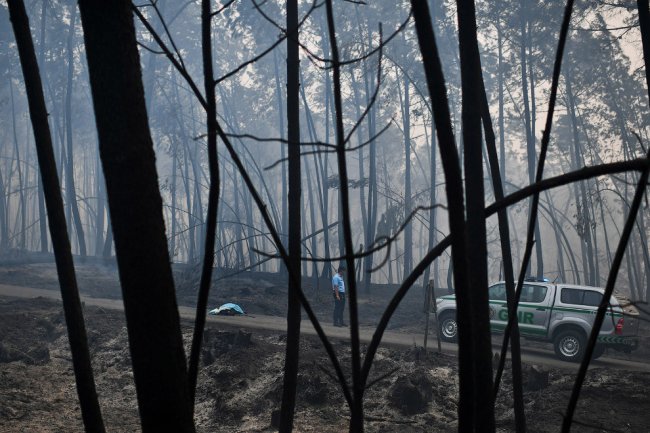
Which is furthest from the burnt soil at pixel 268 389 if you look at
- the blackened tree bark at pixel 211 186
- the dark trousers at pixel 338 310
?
the blackened tree bark at pixel 211 186

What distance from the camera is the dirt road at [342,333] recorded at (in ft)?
44.5

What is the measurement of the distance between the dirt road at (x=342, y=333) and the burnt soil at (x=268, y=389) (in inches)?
37.1

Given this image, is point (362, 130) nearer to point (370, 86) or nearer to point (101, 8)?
point (370, 86)

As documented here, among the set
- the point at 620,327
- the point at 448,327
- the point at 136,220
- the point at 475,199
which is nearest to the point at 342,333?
the point at 448,327

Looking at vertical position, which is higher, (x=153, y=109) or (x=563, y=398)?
(x=153, y=109)

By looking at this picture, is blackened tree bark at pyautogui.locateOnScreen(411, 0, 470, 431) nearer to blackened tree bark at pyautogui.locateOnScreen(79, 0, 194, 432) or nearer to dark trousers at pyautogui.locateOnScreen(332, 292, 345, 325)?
blackened tree bark at pyautogui.locateOnScreen(79, 0, 194, 432)

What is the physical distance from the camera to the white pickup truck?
13719 mm

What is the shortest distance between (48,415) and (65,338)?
4.15 metres

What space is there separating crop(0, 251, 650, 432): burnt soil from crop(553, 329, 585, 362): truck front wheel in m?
1.63

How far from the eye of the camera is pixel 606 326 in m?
13.7

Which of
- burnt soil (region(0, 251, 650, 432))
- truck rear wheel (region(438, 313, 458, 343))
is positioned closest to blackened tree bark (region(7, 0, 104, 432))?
burnt soil (region(0, 251, 650, 432))

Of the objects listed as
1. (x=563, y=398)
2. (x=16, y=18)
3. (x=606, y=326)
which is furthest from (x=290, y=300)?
(x=606, y=326)

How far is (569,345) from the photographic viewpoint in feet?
45.6

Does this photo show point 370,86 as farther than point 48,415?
Yes
